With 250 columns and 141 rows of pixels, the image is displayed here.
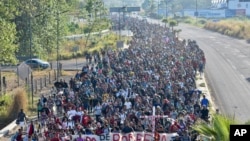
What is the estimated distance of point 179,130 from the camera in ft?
70.7

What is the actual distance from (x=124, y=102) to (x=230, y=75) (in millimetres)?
23792

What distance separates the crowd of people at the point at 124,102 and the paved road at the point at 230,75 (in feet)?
9.03

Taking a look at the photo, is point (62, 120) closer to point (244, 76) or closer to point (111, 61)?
point (111, 61)

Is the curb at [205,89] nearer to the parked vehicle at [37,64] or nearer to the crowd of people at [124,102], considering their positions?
the crowd of people at [124,102]

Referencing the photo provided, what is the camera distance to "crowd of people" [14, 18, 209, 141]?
22.3m

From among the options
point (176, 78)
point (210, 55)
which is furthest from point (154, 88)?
point (210, 55)

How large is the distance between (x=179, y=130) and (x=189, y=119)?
121cm

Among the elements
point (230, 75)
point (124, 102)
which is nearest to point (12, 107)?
point (124, 102)

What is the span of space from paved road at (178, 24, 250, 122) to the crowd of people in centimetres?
Answer: 275

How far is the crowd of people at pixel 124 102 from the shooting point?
22.3 m

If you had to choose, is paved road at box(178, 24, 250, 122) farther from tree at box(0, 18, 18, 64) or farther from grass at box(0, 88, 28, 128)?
tree at box(0, 18, 18, 64)

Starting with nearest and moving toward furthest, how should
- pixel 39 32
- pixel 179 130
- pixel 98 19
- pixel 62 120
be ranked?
1. pixel 179 130
2. pixel 62 120
3. pixel 39 32
4. pixel 98 19

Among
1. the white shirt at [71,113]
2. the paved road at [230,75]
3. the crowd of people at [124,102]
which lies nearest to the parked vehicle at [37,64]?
the crowd of people at [124,102]

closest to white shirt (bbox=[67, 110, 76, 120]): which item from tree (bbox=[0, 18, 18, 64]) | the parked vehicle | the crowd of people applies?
the crowd of people
